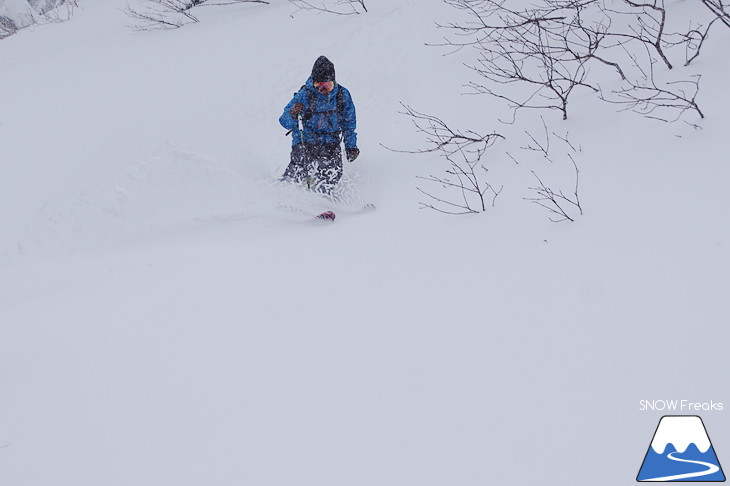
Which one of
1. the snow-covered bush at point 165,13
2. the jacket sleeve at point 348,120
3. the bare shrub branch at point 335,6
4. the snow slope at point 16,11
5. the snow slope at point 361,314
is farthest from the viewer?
the snow slope at point 16,11

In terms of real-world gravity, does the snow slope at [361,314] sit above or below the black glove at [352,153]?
below

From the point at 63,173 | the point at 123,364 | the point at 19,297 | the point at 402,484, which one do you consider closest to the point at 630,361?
the point at 402,484

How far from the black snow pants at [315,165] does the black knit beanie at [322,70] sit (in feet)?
1.97

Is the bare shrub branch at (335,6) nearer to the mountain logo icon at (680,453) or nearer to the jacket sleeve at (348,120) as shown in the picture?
the jacket sleeve at (348,120)

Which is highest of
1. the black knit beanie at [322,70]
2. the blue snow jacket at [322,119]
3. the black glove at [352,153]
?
the black knit beanie at [322,70]

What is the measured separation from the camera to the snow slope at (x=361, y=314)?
2006 millimetres

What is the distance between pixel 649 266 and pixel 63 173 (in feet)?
16.6

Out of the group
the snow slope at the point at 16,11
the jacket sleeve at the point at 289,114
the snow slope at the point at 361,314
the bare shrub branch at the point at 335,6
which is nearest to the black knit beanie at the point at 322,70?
the jacket sleeve at the point at 289,114

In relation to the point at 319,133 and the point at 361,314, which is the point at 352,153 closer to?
the point at 319,133

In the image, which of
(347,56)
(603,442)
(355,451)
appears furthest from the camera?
(347,56)

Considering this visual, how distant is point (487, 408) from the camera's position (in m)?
2.07

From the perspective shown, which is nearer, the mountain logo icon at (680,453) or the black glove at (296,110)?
the mountain logo icon at (680,453)

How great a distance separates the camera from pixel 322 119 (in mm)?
4945

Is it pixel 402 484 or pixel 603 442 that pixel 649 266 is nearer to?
pixel 603 442
